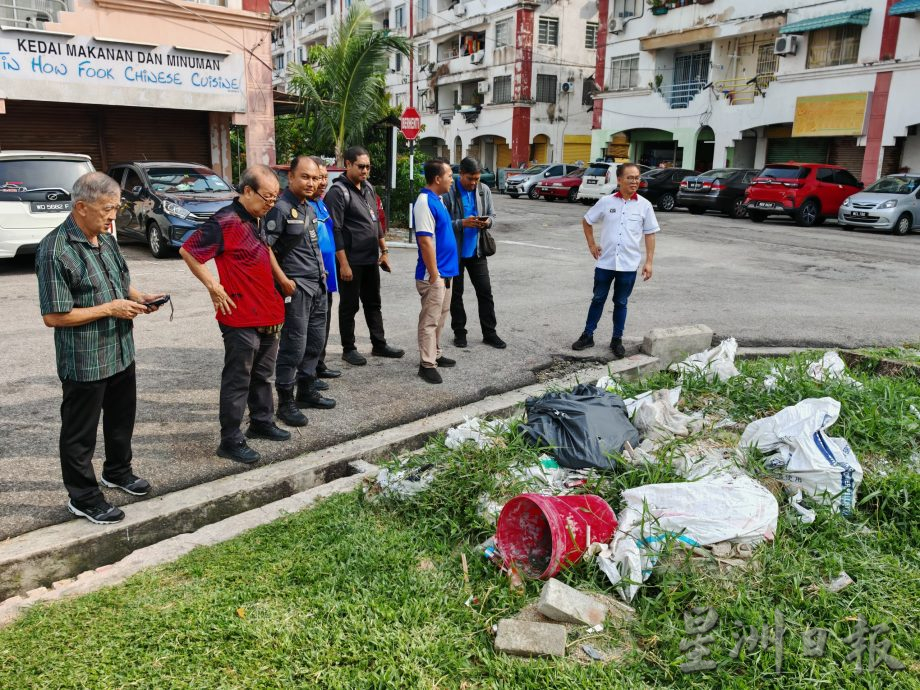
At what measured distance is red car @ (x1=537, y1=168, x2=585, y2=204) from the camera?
29.9 m

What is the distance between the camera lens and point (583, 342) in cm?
720

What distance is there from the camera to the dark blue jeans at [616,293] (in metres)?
6.95

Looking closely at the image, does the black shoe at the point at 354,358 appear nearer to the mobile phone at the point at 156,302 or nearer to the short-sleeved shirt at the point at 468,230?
the short-sleeved shirt at the point at 468,230

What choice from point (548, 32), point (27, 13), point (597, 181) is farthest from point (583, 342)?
point (548, 32)

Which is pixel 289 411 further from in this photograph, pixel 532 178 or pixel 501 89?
pixel 501 89

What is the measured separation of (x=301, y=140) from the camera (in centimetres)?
2330

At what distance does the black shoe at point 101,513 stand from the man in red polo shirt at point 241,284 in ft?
2.80

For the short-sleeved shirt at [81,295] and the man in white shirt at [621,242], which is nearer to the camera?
the short-sleeved shirt at [81,295]

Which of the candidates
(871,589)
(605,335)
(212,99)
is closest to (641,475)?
(871,589)

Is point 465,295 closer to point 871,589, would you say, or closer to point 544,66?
point 871,589

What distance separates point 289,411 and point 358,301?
5.71 feet

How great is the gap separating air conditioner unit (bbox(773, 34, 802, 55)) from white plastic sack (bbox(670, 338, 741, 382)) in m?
26.3

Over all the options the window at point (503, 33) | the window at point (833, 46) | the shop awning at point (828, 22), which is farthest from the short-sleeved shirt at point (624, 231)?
the window at point (503, 33)

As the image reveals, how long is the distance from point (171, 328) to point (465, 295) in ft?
12.5
